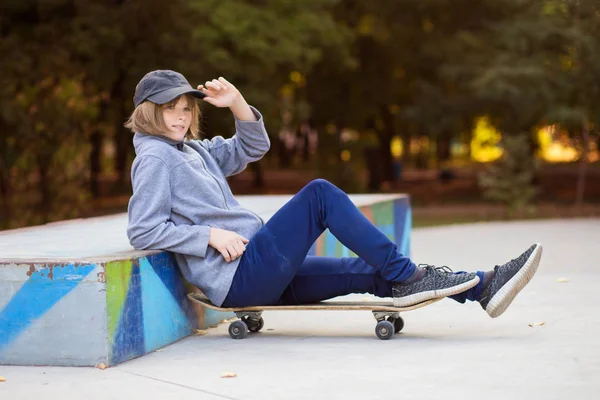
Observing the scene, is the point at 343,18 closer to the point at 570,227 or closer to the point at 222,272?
the point at 570,227

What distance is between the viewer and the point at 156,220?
5.82 metres

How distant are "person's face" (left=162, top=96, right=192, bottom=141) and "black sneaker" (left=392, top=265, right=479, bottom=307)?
1.50 meters

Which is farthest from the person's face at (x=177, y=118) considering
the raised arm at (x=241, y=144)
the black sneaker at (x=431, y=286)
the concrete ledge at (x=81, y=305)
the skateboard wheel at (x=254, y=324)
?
the black sneaker at (x=431, y=286)

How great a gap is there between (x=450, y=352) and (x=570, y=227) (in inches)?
398

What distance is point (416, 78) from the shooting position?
2923cm

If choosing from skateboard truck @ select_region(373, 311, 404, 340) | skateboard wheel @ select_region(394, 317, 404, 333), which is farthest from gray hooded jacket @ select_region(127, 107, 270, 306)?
skateboard wheel @ select_region(394, 317, 404, 333)

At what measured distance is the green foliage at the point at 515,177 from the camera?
67.3 feet

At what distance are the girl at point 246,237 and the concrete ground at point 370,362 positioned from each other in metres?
0.30

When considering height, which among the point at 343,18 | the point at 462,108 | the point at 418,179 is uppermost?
the point at 343,18

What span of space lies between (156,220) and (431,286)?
1555 millimetres

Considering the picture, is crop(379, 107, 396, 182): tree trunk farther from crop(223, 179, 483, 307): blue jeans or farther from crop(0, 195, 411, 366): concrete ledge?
crop(0, 195, 411, 366): concrete ledge

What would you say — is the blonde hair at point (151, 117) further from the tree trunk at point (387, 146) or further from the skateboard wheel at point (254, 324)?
the tree trunk at point (387, 146)

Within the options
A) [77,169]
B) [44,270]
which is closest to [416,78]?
[77,169]

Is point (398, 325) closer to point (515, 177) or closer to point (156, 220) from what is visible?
point (156, 220)
